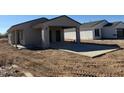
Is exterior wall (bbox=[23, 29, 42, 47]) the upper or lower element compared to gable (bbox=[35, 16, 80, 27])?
lower

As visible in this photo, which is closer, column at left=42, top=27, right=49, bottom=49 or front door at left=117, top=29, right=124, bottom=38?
column at left=42, top=27, right=49, bottom=49

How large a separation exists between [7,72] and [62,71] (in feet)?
7.67

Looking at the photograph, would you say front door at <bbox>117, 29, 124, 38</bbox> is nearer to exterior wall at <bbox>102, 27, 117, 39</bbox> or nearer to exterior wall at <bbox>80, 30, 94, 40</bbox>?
exterior wall at <bbox>102, 27, 117, 39</bbox>

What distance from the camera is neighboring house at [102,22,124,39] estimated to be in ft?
108

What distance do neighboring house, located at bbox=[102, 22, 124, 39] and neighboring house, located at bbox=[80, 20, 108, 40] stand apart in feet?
5.34

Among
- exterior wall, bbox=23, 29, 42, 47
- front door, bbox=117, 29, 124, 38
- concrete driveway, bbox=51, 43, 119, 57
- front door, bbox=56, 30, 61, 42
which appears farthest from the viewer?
front door, bbox=117, 29, 124, 38

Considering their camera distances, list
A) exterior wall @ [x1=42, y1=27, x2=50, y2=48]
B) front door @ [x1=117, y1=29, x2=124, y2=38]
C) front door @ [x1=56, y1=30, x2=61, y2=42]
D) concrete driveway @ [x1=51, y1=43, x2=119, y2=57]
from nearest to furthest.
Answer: concrete driveway @ [x1=51, y1=43, x2=119, y2=57], exterior wall @ [x1=42, y1=27, x2=50, y2=48], front door @ [x1=56, y1=30, x2=61, y2=42], front door @ [x1=117, y1=29, x2=124, y2=38]

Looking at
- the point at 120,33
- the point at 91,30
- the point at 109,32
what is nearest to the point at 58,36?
the point at 91,30

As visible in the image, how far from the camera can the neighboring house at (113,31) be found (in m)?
33.0

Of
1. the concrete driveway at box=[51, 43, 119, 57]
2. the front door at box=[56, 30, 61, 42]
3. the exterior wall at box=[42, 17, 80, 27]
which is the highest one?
the exterior wall at box=[42, 17, 80, 27]

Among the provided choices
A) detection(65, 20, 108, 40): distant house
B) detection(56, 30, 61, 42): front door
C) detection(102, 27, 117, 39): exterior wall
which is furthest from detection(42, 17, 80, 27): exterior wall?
detection(102, 27, 117, 39): exterior wall

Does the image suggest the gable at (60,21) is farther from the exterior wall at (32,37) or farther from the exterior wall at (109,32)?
the exterior wall at (109,32)

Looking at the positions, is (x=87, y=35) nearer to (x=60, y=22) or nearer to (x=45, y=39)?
(x=60, y=22)

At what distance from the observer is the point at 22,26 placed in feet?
74.4
